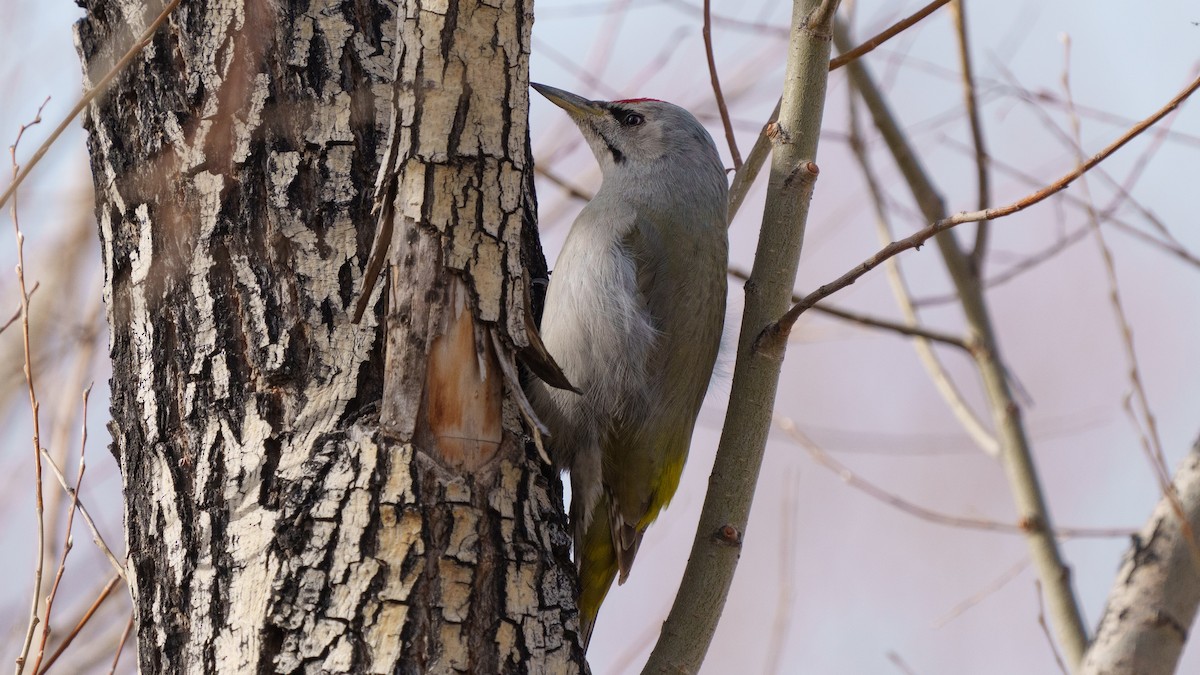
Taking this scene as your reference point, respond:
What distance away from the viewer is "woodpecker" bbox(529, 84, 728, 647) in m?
3.04

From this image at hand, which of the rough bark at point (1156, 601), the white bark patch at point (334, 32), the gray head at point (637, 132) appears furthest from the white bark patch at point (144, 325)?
the rough bark at point (1156, 601)

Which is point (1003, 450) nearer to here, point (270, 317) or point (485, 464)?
point (485, 464)

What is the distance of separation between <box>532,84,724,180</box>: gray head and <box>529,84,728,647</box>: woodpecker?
0.45m

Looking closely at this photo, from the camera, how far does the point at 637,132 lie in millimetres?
3898

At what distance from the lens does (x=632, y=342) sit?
310cm

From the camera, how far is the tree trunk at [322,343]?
1935 millimetres

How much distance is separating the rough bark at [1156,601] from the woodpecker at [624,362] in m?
1.33

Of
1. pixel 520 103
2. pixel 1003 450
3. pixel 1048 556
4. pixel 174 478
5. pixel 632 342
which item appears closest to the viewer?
pixel 174 478

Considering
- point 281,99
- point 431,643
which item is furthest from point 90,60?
point 431,643

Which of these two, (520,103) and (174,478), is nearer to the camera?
(174,478)

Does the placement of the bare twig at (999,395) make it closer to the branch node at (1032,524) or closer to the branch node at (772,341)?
the branch node at (1032,524)

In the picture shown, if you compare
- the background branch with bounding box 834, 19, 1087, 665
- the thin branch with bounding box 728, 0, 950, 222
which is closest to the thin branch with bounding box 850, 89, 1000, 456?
the background branch with bounding box 834, 19, 1087, 665

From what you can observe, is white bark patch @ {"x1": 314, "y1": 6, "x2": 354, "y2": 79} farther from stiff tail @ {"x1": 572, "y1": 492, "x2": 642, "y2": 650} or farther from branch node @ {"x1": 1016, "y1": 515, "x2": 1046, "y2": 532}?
branch node @ {"x1": 1016, "y1": 515, "x2": 1046, "y2": 532}

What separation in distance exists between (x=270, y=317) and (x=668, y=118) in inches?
85.2
